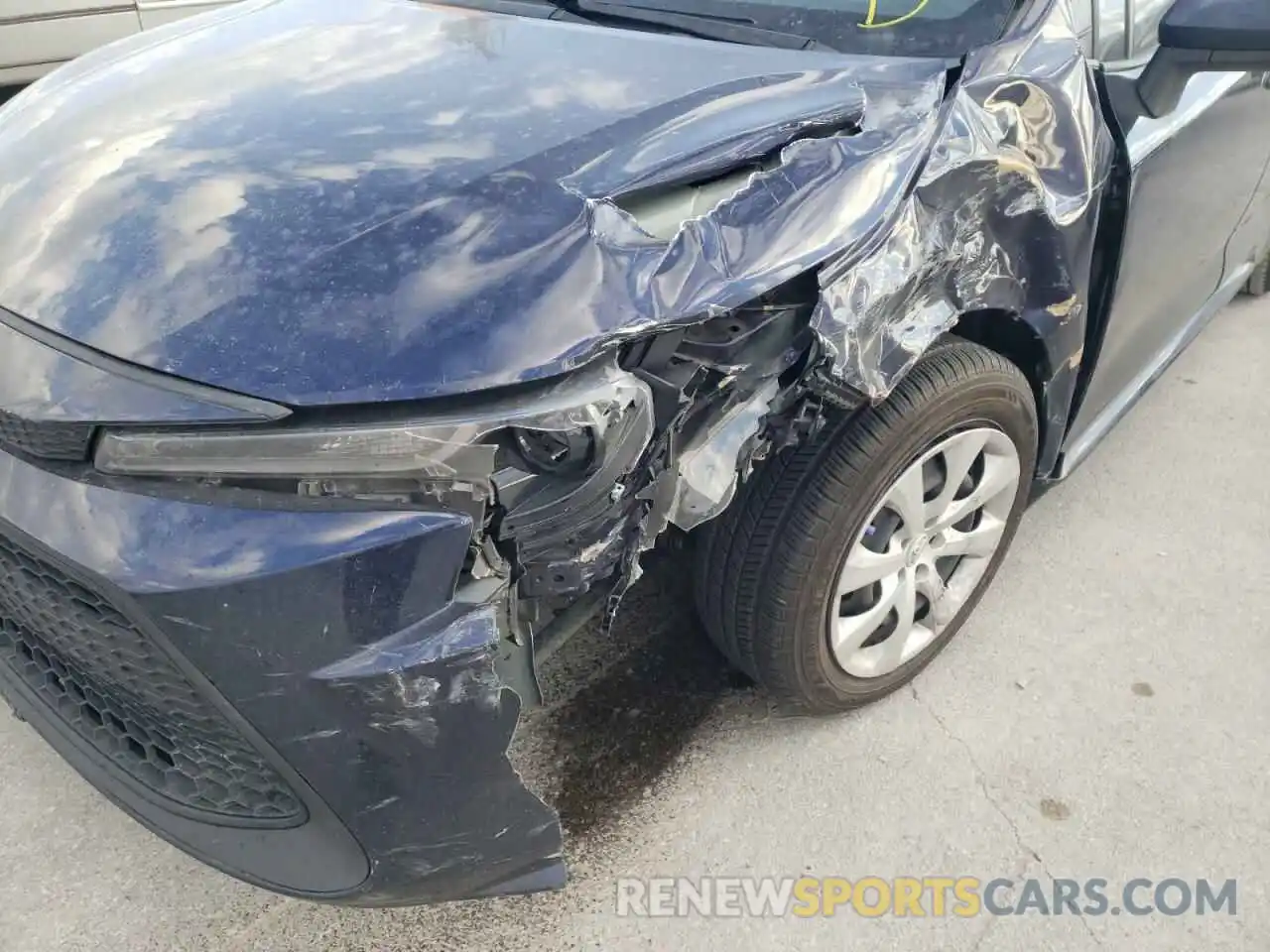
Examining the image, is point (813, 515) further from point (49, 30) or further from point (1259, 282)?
point (49, 30)

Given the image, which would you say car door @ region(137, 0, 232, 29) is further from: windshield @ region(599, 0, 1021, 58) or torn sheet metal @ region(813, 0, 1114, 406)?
torn sheet metal @ region(813, 0, 1114, 406)

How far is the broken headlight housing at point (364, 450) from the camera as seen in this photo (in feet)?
3.92

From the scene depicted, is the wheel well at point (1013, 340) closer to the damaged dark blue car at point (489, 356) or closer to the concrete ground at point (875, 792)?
the damaged dark blue car at point (489, 356)

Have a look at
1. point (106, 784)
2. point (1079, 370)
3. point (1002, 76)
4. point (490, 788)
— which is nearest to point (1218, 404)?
point (1079, 370)

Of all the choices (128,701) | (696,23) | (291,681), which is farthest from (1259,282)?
(128,701)

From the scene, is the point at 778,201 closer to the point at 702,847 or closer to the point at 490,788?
the point at 490,788

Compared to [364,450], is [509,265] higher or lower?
higher

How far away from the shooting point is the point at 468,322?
1.25m

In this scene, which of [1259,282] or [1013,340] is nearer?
[1013,340]

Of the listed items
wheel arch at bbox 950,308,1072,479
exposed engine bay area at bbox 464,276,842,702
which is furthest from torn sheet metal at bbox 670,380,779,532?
wheel arch at bbox 950,308,1072,479

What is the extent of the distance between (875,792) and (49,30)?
5234 mm

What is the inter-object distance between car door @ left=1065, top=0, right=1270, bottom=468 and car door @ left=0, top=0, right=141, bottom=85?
16.0ft

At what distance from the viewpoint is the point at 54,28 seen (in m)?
4.79

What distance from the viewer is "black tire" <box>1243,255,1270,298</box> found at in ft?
12.3
